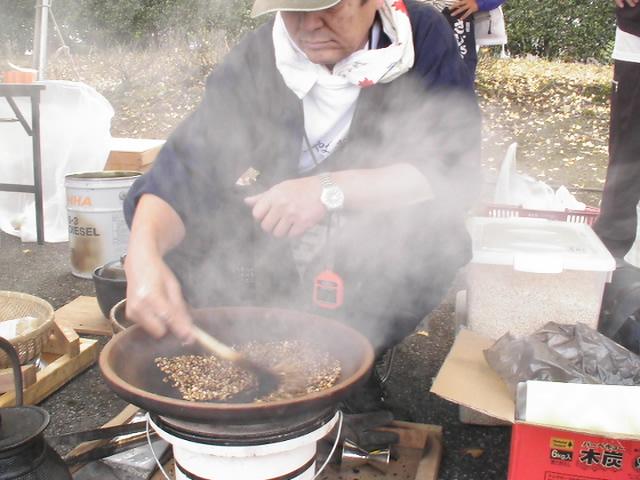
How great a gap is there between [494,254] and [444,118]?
0.46 m

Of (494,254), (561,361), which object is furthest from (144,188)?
(561,361)

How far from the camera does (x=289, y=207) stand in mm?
1670

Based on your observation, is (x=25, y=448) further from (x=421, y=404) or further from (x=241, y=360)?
(x=421, y=404)

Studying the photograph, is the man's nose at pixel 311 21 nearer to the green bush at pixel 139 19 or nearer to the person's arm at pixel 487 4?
the green bush at pixel 139 19

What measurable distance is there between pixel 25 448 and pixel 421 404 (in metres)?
1.38

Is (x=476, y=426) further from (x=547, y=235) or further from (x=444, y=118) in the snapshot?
(x=444, y=118)

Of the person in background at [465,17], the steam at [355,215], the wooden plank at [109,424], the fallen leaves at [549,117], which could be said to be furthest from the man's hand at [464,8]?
the wooden plank at [109,424]

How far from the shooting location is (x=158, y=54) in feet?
23.4

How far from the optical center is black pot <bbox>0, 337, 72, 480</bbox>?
1348mm

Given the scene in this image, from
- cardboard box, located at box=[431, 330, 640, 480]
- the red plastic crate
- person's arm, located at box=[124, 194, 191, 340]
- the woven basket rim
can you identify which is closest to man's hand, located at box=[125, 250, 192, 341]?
person's arm, located at box=[124, 194, 191, 340]

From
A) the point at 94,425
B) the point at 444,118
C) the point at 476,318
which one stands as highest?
the point at 444,118

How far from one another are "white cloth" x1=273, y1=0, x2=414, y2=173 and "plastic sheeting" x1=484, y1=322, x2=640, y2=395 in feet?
2.79

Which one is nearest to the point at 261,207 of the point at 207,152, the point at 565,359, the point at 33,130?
the point at 207,152

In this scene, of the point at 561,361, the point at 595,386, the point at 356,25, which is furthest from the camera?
the point at 356,25
